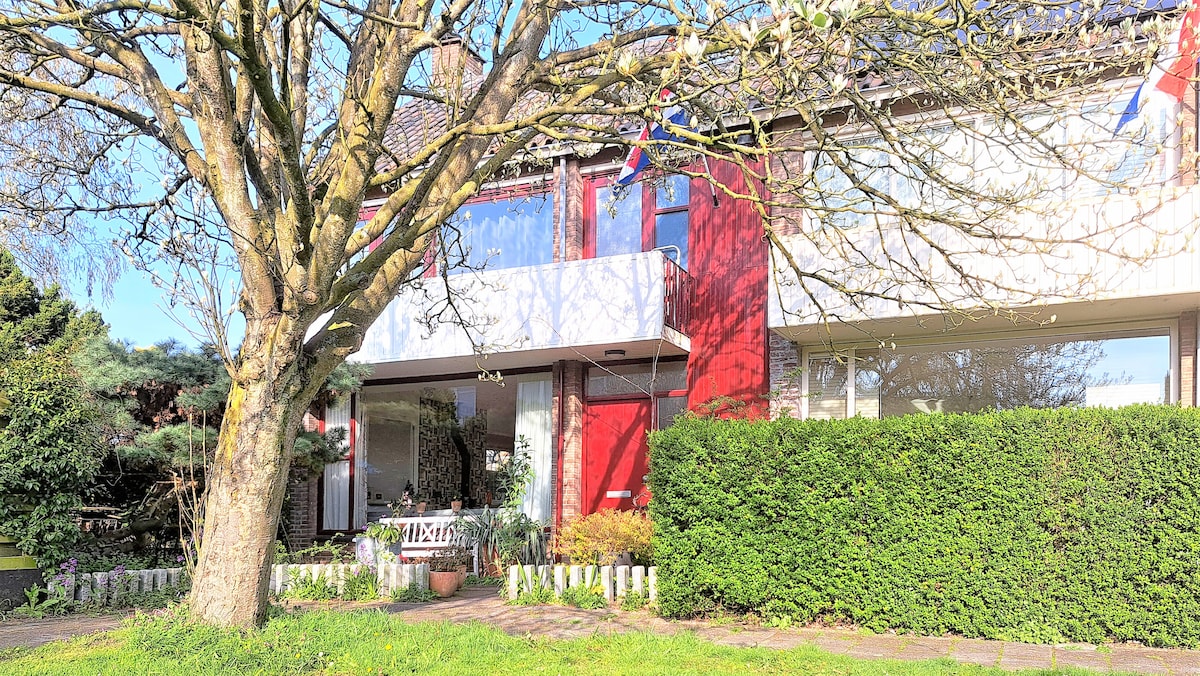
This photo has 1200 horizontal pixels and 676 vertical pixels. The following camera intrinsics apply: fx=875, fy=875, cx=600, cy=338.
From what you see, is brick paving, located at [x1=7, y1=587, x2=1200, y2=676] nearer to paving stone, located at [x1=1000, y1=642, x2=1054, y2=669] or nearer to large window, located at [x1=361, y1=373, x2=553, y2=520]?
paving stone, located at [x1=1000, y1=642, x2=1054, y2=669]

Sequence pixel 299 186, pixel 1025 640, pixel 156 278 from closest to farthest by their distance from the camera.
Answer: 1. pixel 299 186
2. pixel 156 278
3. pixel 1025 640

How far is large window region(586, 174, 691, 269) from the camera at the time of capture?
12.9 metres

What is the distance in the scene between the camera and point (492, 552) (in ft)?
40.2

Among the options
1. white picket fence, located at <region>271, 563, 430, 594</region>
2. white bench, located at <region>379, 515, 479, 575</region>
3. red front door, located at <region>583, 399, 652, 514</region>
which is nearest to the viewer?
white picket fence, located at <region>271, 563, 430, 594</region>

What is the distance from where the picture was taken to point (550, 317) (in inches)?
485

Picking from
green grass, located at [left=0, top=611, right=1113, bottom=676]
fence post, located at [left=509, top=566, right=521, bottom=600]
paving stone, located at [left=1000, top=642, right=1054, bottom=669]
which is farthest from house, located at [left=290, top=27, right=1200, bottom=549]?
green grass, located at [left=0, top=611, right=1113, bottom=676]

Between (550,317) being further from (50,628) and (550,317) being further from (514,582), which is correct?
(50,628)

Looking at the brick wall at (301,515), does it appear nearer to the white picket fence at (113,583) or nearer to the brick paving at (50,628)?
the white picket fence at (113,583)

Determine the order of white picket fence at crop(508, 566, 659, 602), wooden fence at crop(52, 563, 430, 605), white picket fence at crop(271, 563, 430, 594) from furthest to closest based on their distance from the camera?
1. white picket fence at crop(271, 563, 430, 594)
2. wooden fence at crop(52, 563, 430, 605)
3. white picket fence at crop(508, 566, 659, 602)

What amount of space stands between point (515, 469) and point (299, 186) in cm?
803

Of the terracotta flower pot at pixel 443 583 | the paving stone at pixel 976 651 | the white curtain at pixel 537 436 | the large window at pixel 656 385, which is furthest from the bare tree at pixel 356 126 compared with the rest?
the white curtain at pixel 537 436

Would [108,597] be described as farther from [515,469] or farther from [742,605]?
[742,605]

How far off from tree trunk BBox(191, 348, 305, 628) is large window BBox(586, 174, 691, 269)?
7217mm

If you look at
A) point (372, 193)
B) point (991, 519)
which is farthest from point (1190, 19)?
point (372, 193)
